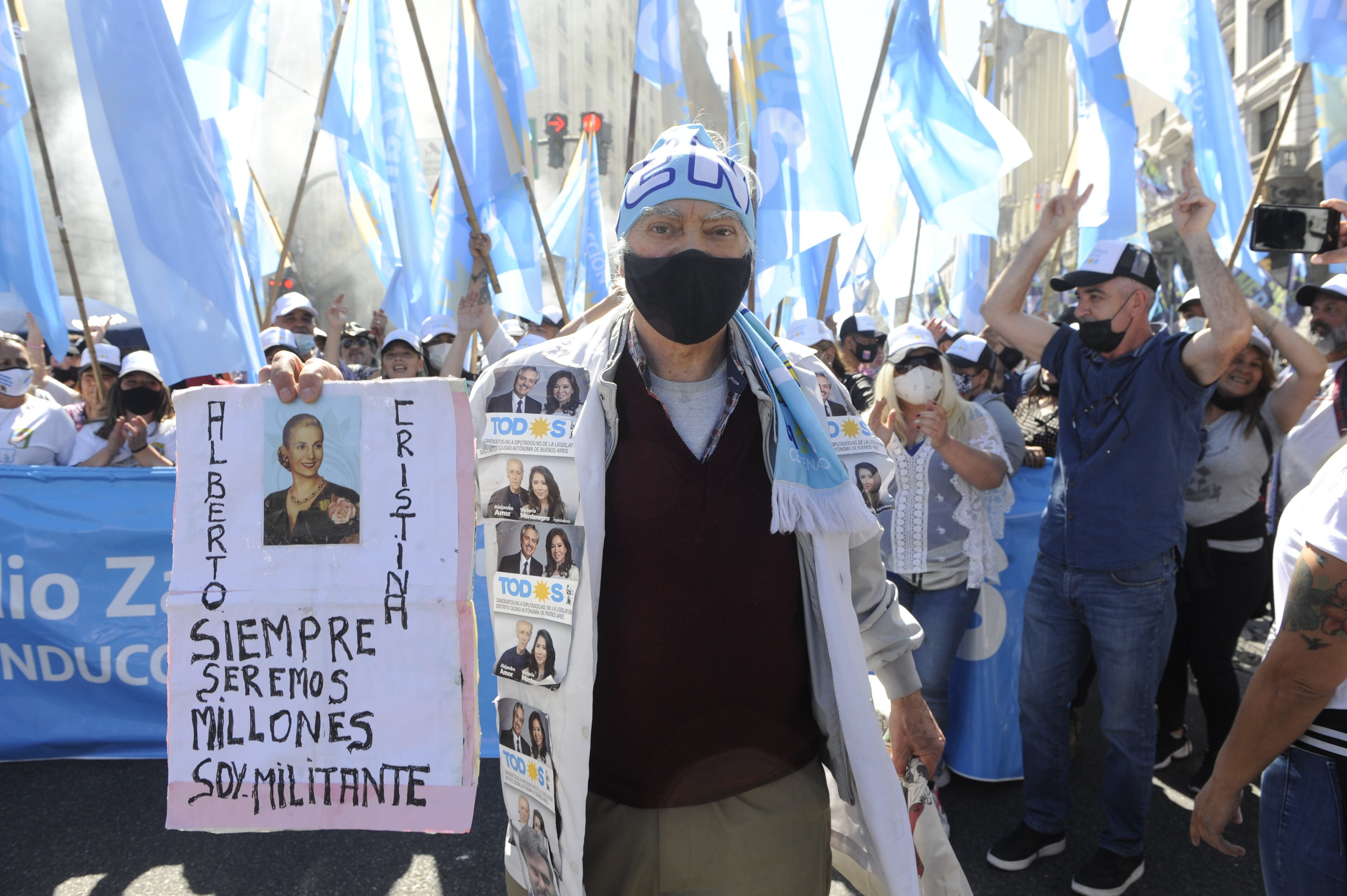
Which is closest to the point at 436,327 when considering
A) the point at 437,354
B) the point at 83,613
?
the point at 437,354

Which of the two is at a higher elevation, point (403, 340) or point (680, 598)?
point (403, 340)

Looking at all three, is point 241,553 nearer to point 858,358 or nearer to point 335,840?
point 335,840

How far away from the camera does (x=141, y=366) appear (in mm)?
4793

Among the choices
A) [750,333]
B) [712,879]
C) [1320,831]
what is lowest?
[712,879]

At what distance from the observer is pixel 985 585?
4020 mm

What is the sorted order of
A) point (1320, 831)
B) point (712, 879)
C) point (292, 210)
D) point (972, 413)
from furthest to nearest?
1. point (292, 210)
2. point (972, 413)
3. point (712, 879)
4. point (1320, 831)

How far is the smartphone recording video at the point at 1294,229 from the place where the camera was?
8.03 ft

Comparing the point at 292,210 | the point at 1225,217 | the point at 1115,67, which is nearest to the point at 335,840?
the point at 292,210

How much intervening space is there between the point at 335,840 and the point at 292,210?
4.77 meters

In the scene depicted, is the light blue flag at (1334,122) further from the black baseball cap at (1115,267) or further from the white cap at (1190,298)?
the black baseball cap at (1115,267)

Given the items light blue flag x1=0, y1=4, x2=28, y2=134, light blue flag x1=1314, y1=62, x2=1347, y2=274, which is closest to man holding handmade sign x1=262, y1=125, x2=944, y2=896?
light blue flag x1=0, y1=4, x2=28, y2=134

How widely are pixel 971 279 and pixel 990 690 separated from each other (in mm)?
5278

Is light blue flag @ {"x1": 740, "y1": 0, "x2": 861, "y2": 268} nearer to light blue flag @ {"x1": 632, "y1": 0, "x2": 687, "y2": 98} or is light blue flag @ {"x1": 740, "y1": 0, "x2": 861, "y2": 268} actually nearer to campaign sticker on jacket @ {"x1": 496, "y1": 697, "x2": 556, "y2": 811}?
light blue flag @ {"x1": 632, "y1": 0, "x2": 687, "y2": 98}

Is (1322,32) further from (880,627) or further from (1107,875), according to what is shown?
(880,627)
